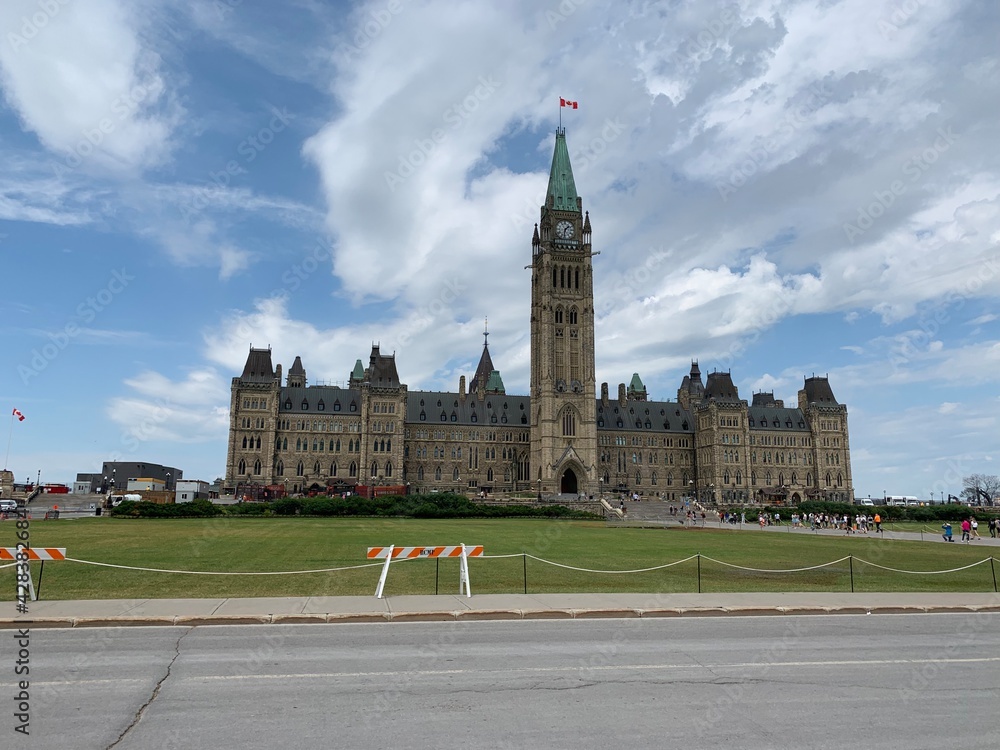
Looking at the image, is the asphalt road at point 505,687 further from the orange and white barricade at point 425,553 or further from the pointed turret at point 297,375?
the pointed turret at point 297,375

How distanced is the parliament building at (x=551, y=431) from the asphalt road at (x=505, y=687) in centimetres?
9214

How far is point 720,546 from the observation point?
123 feet

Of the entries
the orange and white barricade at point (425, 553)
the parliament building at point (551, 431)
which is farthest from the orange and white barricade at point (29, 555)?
the parliament building at point (551, 431)

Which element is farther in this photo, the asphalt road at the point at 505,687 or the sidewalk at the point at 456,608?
the sidewalk at the point at 456,608

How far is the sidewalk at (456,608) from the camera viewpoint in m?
14.6

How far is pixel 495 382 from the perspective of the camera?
143625 millimetres

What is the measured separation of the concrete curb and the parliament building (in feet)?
292

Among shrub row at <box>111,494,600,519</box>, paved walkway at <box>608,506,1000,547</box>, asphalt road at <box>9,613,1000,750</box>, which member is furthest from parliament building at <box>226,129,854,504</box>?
asphalt road at <box>9,613,1000,750</box>

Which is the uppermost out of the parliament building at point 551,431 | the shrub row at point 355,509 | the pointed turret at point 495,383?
the pointed turret at point 495,383

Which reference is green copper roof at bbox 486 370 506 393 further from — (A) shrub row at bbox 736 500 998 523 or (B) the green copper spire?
(A) shrub row at bbox 736 500 998 523

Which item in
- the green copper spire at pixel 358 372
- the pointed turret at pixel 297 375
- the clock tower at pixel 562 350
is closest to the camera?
the clock tower at pixel 562 350

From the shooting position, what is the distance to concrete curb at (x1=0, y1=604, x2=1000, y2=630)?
14.3 m

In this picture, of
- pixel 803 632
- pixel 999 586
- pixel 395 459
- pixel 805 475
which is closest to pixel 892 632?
pixel 803 632

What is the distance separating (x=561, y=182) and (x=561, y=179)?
618 millimetres
